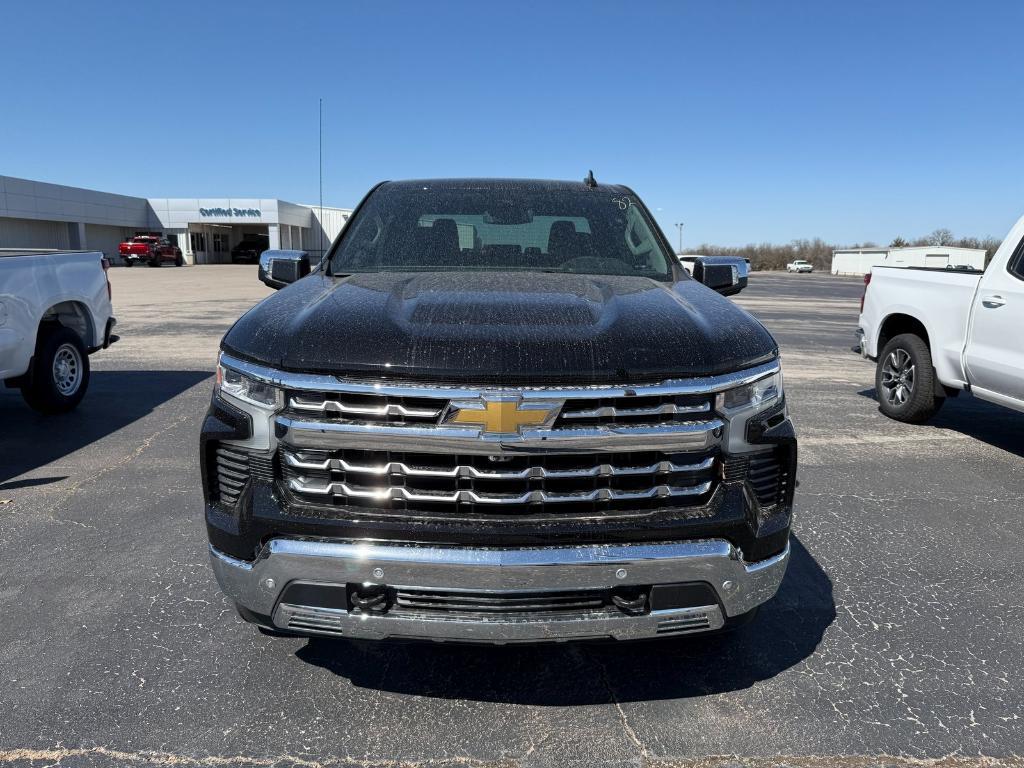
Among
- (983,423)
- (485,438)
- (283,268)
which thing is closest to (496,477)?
(485,438)

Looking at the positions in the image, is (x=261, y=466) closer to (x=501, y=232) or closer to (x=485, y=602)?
(x=485, y=602)

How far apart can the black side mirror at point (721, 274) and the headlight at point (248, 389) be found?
2341mm

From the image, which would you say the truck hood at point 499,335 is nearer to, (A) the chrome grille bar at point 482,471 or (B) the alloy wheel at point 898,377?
(A) the chrome grille bar at point 482,471

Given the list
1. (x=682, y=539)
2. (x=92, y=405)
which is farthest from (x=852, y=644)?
(x=92, y=405)

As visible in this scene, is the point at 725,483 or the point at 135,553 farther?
the point at 135,553

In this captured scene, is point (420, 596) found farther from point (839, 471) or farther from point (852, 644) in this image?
point (839, 471)

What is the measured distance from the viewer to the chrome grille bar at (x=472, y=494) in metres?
2.16

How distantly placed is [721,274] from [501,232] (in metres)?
1.15

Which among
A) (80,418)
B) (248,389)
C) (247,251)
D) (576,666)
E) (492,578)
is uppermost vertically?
(248,389)

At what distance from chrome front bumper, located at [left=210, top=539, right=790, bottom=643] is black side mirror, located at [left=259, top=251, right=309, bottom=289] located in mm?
1859

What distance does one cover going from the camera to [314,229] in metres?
72.1

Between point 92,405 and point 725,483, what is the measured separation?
694cm

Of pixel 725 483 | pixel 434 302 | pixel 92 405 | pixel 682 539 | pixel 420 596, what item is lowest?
pixel 92 405

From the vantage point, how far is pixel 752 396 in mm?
2297
